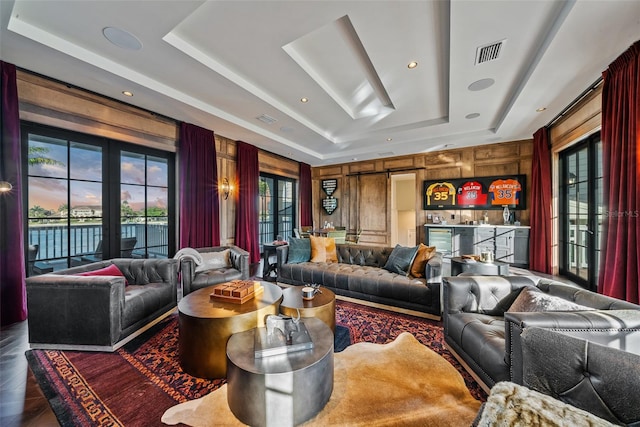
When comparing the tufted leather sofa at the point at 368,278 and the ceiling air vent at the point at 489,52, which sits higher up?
the ceiling air vent at the point at 489,52

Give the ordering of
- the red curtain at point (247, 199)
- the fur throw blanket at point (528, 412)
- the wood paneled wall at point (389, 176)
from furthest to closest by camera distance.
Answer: the wood paneled wall at point (389, 176) → the red curtain at point (247, 199) → the fur throw blanket at point (528, 412)

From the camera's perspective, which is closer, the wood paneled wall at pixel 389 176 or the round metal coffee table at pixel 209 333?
the round metal coffee table at pixel 209 333

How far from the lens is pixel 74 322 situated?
2.17 m

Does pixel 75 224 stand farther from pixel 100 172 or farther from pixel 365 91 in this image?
pixel 365 91

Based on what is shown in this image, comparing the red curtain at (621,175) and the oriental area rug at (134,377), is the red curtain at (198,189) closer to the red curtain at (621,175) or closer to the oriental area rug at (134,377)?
the oriental area rug at (134,377)

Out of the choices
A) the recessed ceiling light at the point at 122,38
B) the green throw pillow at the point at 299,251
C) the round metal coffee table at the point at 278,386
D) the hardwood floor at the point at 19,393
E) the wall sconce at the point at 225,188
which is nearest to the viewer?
the round metal coffee table at the point at 278,386

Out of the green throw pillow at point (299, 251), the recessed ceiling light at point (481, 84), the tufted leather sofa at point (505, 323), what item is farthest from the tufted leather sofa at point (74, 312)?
the recessed ceiling light at point (481, 84)

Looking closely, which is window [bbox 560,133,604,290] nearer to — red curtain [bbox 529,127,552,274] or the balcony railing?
red curtain [bbox 529,127,552,274]

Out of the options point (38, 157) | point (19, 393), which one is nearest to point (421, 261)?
point (19, 393)

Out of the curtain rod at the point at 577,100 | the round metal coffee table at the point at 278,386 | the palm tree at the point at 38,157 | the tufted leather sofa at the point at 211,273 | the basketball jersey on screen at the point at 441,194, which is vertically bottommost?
the round metal coffee table at the point at 278,386

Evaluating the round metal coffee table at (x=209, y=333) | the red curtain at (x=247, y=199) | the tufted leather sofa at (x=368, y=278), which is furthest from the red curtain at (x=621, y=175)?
the red curtain at (x=247, y=199)

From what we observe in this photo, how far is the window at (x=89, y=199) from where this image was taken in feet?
9.87

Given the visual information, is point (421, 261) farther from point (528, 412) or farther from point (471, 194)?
point (471, 194)

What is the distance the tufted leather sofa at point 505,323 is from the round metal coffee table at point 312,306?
106 cm
